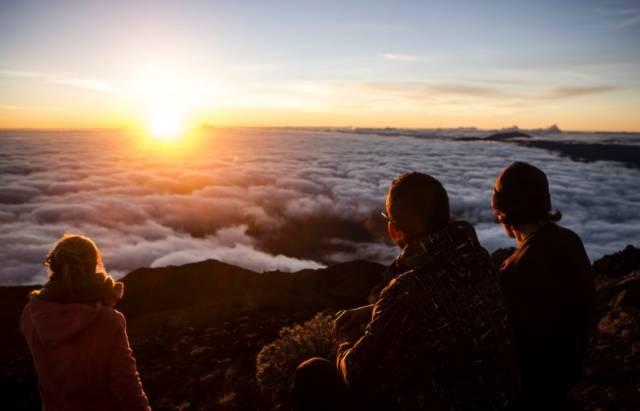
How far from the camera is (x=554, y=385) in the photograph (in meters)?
2.16

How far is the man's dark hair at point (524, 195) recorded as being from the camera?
7.39 ft

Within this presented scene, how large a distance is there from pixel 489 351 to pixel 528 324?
2.42 ft

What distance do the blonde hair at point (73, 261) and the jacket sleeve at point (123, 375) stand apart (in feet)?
0.95

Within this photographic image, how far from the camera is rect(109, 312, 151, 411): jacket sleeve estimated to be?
7.32ft

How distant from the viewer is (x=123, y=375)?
7.36 feet

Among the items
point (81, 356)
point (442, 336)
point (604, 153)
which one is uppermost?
point (604, 153)

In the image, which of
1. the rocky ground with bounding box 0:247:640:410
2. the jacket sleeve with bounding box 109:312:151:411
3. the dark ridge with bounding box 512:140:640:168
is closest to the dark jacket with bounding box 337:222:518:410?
the jacket sleeve with bounding box 109:312:151:411

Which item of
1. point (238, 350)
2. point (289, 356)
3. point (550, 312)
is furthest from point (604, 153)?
point (550, 312)

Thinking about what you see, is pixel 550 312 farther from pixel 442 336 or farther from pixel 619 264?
pixel 619 264

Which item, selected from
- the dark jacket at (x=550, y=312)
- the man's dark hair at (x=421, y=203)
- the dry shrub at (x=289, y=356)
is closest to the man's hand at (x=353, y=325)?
the man's dark hair at (x=421, y=203)

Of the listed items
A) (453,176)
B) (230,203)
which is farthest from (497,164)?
(230,203)

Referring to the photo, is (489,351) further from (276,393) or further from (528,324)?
(276,393)

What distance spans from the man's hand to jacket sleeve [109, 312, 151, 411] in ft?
3.66

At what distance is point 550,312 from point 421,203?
1088mm
